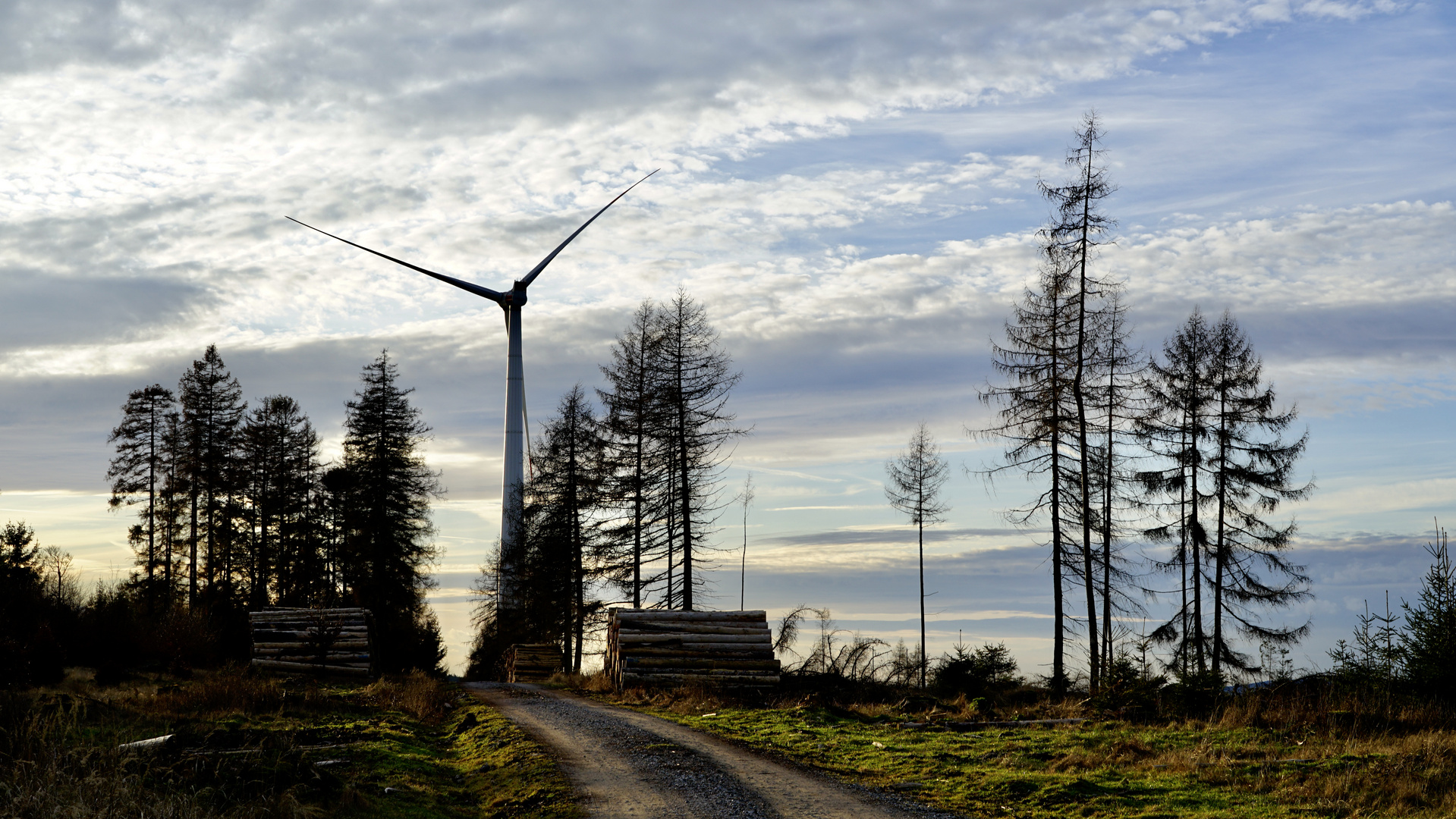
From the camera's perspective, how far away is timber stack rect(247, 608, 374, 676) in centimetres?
3262

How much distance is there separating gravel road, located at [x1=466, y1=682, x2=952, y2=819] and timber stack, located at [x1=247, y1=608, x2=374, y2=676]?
15.8 meters

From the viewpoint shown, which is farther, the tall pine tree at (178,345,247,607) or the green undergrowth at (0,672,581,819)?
the tall pine tree at (178,345,247,607)

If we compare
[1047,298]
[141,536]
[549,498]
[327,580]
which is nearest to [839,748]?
[1047,298]

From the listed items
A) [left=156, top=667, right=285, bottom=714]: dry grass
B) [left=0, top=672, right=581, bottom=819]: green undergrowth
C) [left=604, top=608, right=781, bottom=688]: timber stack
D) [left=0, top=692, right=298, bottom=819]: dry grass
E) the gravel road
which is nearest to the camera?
[left=0, top=692, right=298, bottom=819]: dry grass

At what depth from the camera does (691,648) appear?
92.1ft

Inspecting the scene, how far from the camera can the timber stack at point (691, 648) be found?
1083 inches

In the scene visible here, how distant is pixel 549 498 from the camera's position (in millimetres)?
46406

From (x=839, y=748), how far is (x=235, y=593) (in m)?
40.8

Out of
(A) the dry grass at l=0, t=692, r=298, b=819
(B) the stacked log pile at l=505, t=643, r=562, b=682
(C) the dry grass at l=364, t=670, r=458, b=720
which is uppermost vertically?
(A) the dry grass at l=0, t=692, r=298, b=819

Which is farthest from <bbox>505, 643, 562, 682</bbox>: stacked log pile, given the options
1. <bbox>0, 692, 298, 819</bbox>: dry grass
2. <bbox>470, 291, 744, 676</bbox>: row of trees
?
<bbox>0, 692, 298, 819</bbox>: dry grass

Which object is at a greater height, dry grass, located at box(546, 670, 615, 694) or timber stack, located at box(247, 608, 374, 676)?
timber stack, located at box(247, 608, 374, 676)

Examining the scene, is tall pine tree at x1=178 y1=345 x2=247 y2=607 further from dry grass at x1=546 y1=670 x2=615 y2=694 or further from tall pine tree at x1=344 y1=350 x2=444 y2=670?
dry grass at x1=546 y1=670 x2=615 y2=694

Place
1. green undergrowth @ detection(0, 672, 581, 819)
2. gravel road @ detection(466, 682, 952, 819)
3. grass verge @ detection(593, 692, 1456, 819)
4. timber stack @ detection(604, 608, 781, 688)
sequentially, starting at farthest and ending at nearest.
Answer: timber stack @ detection(604, 608, 781, 688) → gravel road @ detection(466, 682, 952, 819) → grass verge @ detection(593, 692, 1456, 819) → green undergrowth @ detection(0, 672, 581, 819)

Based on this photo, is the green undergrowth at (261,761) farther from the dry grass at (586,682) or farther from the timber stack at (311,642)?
the timber stack at (311,642)
